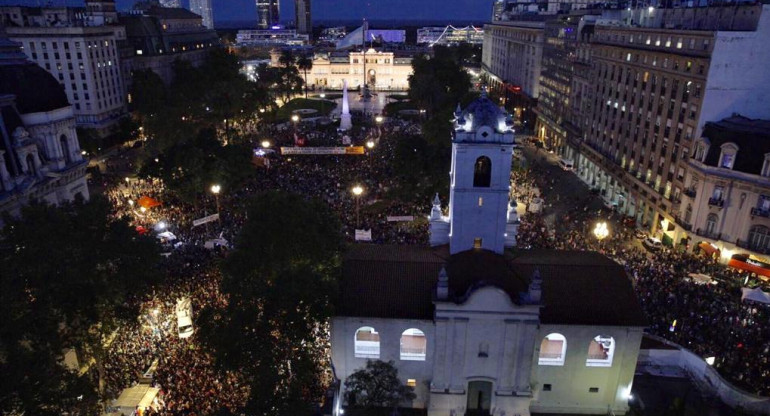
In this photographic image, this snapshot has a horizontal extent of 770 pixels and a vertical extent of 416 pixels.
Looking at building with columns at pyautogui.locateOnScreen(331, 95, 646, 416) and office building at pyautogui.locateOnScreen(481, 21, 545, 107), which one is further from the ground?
office building at pyautogui.locateOnScreen(481, 21, 545, 107)

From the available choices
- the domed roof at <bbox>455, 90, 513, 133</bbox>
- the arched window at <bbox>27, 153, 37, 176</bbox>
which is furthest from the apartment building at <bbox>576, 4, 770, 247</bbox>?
the arched window at <bbox>27, 153, 37, 176</bbox>

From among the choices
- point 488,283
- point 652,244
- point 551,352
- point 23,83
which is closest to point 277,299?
point 488,283

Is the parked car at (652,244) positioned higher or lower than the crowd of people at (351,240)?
lower

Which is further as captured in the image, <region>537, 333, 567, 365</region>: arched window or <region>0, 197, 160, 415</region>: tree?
<region>537, 333, 567, 365</region>: arched window

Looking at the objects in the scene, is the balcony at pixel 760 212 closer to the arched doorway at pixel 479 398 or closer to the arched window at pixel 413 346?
the arched doorway at pixel 479 398

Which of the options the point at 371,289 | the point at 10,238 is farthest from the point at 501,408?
the point at 10,238

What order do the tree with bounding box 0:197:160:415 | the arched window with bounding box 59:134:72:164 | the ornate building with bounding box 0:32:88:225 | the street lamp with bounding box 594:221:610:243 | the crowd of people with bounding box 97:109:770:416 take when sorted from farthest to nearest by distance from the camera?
the street lamp with bounding box 594:221:610:243 < the arched window with bounding box 59:134:72:164 < the ornate building with bounding box 0:32:88:225 < the crowd of people with bounding box 97:109:770:416 < the tree with bounding box 0:197:160:415

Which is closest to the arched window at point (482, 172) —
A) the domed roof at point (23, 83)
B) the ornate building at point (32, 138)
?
the ornate building at point (32, 138)

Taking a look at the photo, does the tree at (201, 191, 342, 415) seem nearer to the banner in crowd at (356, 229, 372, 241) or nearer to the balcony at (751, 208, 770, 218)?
the banner in crowd at (356, 229, 372, 241)
